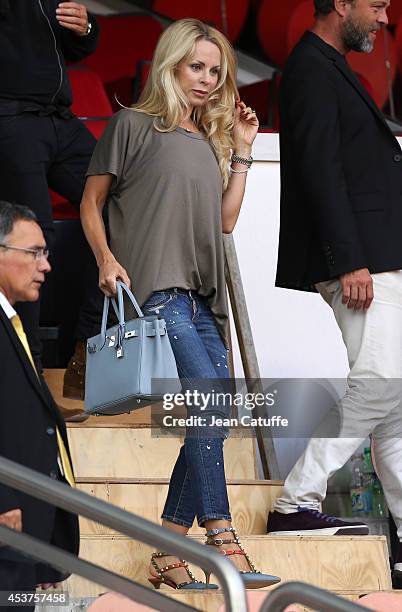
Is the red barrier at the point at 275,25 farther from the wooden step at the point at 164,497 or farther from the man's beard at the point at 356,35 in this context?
the wooden step at the point at 164,497

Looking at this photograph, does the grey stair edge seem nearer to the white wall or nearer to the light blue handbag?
the light blue handbag

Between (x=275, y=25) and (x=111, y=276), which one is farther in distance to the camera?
(x=275, y=25)

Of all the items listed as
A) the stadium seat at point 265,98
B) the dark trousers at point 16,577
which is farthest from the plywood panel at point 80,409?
the stadium seat at point 265,98

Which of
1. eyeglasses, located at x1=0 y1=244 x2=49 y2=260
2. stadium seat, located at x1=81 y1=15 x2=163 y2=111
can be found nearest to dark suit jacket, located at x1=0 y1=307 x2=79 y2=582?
eyeglasses, located at x1=0 y1=244 x2=49 y2=260

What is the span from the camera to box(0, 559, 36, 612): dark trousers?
271cm

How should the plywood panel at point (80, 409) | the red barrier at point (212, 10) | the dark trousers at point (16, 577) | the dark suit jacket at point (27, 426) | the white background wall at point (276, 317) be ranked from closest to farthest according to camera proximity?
1. the dark trousers at point (16, 577)
2. the dark suit jacket at point (27, 426)
3. the plywood panel at point (80, 409)
4. the white background wall at point (276, 317)
5. the red barrier at point (212, 10)

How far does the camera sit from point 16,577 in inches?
108

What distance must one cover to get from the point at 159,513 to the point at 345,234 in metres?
0.94

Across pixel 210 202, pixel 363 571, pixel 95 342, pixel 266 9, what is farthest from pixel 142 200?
pixel 266 9

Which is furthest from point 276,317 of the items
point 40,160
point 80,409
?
point 40,160

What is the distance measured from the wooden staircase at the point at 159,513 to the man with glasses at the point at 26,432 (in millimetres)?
417

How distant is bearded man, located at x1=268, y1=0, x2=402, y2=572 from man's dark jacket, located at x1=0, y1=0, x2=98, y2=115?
0.71m

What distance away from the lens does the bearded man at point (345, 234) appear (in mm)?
3713

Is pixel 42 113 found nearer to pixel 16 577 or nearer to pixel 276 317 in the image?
pixel 276 317
